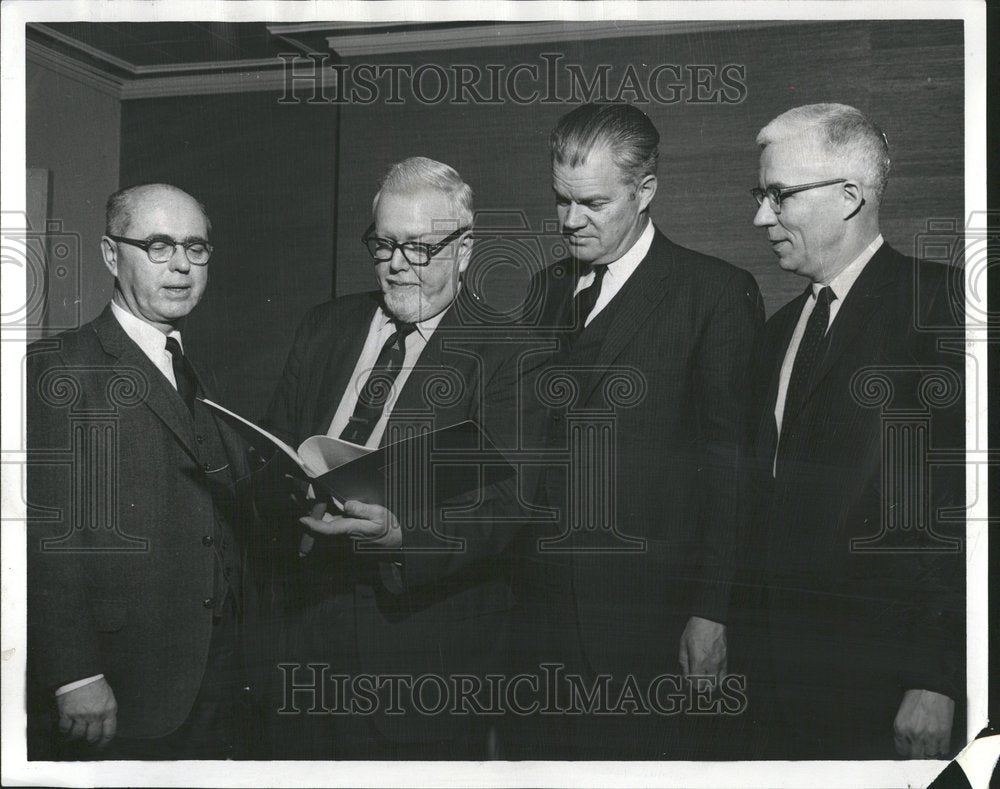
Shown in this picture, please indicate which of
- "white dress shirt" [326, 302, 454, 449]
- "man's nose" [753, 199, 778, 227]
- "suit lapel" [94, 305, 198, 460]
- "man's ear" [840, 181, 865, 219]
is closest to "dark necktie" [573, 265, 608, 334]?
"white dress shirt" [326, 302, 454, 449]

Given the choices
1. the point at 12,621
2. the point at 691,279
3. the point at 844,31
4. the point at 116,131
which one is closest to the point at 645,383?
the point at 691,279

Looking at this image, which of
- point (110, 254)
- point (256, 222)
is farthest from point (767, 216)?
point (110, 254)

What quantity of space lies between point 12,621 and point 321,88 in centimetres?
165

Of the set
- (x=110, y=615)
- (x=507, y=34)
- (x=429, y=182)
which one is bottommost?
(x=110, y=615)

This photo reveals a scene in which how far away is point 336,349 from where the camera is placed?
264cm

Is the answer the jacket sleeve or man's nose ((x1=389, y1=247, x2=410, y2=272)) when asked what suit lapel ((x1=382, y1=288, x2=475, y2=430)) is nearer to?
man's nose ((x1=389, y1=247, x2=410, y2=272))

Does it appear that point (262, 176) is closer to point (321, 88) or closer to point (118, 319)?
point (321, 88)

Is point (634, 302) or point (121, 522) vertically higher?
point (634, 302)

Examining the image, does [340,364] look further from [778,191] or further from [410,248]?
[778,191]

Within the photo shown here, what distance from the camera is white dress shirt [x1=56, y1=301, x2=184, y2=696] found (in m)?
2.64

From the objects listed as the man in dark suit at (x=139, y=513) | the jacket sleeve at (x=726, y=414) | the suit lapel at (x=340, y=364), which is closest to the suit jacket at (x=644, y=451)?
the jacket sleeve at (x=726, y=414)

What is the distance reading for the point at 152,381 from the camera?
2641 millimetres

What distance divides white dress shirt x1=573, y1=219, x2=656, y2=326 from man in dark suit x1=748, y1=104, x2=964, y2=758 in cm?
30

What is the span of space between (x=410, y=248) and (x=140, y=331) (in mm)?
750
